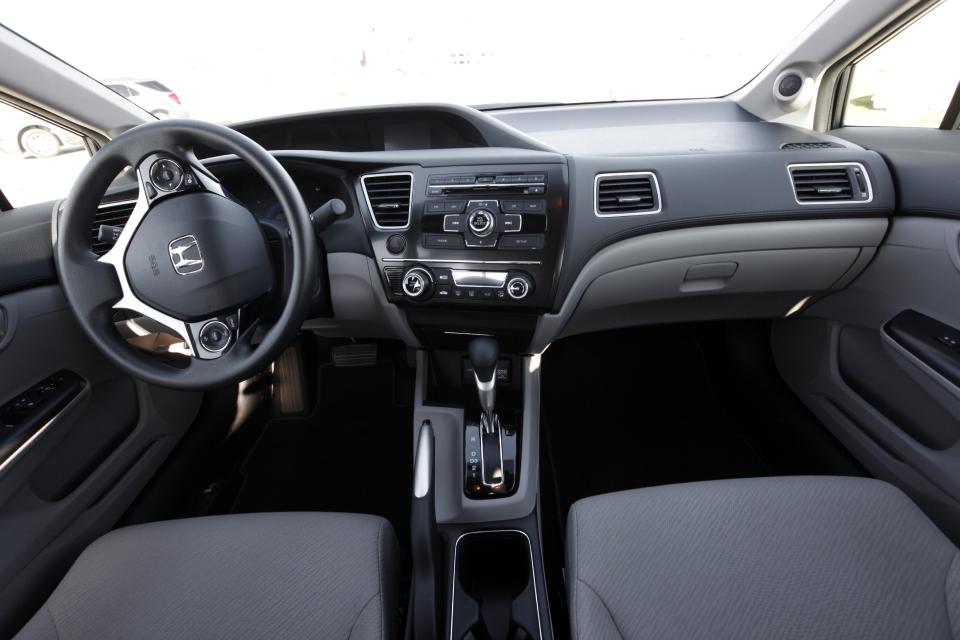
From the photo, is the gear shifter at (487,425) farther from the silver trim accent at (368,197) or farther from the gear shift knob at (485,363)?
the silver trim accent at (368,197)

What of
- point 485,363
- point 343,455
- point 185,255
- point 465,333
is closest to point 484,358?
point 485,363

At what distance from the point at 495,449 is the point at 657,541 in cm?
63

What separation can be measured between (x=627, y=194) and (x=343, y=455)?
140 cm

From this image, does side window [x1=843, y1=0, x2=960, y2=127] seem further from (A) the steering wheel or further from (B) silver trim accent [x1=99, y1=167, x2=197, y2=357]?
(B) silver trim accent [x1=99, y1=167, x2=197, y2=357]

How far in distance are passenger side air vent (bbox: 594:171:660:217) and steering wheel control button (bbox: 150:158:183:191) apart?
954mm

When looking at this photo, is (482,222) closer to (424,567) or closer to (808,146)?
(424,567)

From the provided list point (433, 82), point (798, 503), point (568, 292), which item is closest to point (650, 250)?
point (568, 292)

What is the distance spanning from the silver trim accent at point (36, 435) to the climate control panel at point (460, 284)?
79cm

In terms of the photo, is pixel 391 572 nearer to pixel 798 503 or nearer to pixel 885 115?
pixel 798 503

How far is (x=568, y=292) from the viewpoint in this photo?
137 cm

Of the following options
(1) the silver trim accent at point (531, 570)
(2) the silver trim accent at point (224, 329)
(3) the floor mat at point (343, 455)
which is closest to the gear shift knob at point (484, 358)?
(1) the silver trim accent at point (531, 570)

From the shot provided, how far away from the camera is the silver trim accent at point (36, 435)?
1051 millimetres

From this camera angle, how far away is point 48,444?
116cm

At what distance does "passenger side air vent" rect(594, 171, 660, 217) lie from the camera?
1333 mm
